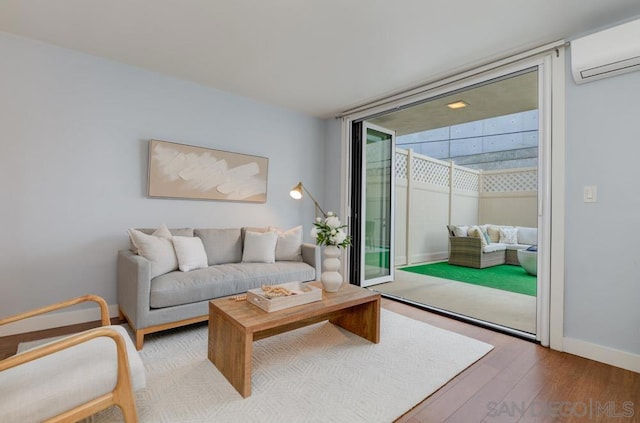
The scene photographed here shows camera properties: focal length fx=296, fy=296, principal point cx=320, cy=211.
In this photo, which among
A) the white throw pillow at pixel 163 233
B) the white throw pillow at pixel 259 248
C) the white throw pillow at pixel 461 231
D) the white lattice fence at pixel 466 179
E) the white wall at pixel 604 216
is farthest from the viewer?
the white lattice fence at pixel 466 179

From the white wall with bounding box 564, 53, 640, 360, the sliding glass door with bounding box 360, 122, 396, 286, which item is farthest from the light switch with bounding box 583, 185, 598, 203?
the sliding glass door with bounding box 360, 122, 396, 286

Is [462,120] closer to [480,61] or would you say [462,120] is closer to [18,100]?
[480,61]

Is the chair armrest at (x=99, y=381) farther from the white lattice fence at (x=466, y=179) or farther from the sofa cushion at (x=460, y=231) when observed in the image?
the white lattice fence at (x=466, y=179)

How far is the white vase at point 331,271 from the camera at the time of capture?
224cm

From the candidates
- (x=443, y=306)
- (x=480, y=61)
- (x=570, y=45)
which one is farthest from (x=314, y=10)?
(x=443, y=306)

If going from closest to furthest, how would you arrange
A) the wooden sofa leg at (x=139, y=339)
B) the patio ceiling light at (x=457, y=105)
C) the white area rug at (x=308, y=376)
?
the white area rug at (x=308, y=376), the wooden sofa leg at (x=139, y=339), the patio ceiling light at (x=457, y=105)

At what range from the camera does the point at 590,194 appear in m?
2.09

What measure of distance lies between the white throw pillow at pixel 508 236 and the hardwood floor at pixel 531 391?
4.01 metres

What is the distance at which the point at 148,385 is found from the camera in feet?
5.44

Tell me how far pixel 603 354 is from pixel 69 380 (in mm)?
3033

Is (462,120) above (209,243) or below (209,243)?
above

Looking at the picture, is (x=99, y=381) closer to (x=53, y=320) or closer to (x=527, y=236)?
(x=53, y=320)

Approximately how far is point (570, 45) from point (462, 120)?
2181 millimetres

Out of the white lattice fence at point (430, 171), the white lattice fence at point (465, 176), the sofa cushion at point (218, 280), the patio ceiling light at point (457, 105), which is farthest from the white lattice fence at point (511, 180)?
the sofa cushion at point (218, 280)
